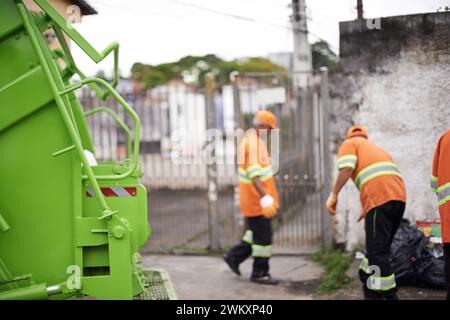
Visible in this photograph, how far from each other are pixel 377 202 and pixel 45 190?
2.52 meters

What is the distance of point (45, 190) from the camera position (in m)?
3.40

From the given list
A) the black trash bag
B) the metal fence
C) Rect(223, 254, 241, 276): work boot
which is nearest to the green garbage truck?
the black trash bag

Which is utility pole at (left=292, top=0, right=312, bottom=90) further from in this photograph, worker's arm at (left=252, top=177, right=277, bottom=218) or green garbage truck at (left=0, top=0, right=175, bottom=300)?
green garbage truck at (left=0, top=0, right=175, bottom=300)

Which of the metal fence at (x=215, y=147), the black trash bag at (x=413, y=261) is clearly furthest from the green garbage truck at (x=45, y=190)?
the metal fence at (x=215, y=147)

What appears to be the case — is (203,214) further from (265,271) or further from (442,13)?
(442,13)

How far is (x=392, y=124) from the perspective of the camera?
18.5 feet

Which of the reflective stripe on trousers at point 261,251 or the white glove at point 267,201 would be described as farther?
the reflective stripe on trousers at point 261,251

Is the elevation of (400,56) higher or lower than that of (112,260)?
higher

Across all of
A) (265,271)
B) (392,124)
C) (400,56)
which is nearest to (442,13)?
(400,56)

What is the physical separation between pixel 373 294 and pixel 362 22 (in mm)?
2224

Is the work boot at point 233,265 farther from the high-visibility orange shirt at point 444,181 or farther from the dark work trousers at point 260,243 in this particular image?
the high-visibility orange shirt at point 444,181

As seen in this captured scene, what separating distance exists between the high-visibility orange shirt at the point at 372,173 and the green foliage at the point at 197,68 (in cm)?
1678

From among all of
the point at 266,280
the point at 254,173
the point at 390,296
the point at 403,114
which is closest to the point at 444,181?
the point at 390,296

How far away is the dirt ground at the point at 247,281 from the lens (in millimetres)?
5223
